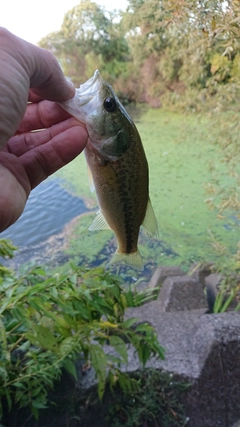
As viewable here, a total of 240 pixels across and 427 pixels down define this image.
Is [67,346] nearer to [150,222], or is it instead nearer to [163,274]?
[150,222]

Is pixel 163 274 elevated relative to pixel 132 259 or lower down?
lower down

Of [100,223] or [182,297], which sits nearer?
[100,223]

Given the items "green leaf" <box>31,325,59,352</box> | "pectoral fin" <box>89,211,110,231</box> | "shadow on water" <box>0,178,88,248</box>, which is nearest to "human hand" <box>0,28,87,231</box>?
"pectoral fin" <box>89,211,110,231</box>

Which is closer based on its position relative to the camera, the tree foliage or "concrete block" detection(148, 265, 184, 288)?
the tree foliage

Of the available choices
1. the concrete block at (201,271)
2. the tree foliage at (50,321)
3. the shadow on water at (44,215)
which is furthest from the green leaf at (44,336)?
the shadow on water at (44,215)

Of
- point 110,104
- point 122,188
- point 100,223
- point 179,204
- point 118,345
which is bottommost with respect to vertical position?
point 179,204

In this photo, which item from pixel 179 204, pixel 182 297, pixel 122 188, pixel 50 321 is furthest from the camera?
pixel 179 204

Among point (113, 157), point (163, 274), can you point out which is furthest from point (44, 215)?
point (113, 157)

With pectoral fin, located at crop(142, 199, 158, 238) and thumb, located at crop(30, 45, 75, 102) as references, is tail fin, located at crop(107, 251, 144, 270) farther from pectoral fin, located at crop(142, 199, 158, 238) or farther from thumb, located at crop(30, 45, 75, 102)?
thumb, located at crop(30, 45, 75, 102)
